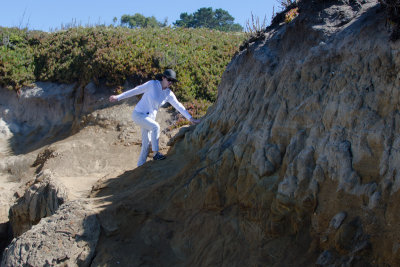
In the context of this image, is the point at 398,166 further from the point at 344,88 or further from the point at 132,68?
the point at 132,68

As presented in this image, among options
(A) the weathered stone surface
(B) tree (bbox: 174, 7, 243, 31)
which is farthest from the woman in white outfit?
(B) tree (bbox: 174, 7, 243, 31)

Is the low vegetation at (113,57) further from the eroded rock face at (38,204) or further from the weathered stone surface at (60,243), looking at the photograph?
the weathered stone surface at (60,243)

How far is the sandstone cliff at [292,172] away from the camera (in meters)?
4.34

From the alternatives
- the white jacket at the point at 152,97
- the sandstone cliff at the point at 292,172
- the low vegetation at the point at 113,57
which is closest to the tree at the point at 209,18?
the low vegetation at the point at 113,57

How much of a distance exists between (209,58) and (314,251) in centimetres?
1233

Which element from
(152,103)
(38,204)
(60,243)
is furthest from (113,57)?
(60,243)

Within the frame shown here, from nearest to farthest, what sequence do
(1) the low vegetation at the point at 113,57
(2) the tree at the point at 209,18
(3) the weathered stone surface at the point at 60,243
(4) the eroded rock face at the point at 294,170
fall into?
1. (4) the eroded rock face at the point at 294,170
2. (3) the weathered stone surface at the point at 60,243
3. (1) the low vegetation at the point at 113,57
4. (2) the tree at the point at 209,18

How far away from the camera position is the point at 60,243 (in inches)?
255

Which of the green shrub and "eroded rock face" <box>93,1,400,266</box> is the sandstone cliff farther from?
the green shrub

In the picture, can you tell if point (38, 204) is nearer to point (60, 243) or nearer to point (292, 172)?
point (60, 243)

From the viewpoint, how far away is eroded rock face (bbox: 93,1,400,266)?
4332 mm

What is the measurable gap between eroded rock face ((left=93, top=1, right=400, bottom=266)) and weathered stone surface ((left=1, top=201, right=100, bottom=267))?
226mm

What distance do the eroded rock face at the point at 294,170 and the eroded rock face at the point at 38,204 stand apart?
1097 mm

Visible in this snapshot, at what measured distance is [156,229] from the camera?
6344mm
